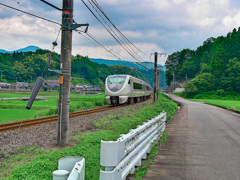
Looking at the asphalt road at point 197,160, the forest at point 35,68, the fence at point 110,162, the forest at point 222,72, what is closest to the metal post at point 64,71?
the fence at point 110,162

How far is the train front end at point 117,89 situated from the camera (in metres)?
25.5

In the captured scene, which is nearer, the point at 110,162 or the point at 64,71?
the point at 110,162

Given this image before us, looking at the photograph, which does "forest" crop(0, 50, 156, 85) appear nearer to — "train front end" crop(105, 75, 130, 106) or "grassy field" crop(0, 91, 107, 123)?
"grassy field" crop(0, 91, 107, 123)

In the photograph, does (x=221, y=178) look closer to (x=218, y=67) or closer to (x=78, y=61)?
(x=218, y=67)

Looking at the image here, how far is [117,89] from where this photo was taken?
25516mm

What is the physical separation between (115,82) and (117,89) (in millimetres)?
942

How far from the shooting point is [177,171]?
592cm

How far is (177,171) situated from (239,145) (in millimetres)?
4318

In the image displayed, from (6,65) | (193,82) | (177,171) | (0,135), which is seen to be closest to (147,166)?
(177,171)

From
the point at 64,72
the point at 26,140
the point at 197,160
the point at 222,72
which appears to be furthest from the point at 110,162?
the point at 222,72

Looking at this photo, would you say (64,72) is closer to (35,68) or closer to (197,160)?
(197,160)

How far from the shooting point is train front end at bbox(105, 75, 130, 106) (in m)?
25.5

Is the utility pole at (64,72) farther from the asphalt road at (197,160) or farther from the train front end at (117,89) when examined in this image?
the train front end at (117,89)

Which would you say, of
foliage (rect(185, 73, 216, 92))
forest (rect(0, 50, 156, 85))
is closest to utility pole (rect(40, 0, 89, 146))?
foliage (rect(185, 73, 216, 92))
